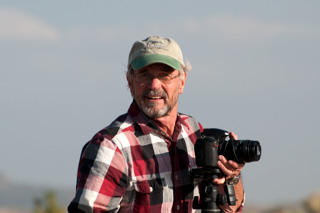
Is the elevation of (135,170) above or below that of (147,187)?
above

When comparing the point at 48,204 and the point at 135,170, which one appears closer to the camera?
the point at 135,170

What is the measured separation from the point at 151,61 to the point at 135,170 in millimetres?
769

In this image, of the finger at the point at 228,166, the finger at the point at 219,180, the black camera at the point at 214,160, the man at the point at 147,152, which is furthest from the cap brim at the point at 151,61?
the finger at the point at 219,180

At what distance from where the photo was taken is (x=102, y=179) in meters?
3.92

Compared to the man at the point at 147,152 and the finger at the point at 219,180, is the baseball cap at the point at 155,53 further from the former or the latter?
the finger at the point at 219,180

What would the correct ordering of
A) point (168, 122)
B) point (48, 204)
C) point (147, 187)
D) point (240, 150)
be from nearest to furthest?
point (147, 187) < point (240, 150) < point (168, 122) < point (48, 204)

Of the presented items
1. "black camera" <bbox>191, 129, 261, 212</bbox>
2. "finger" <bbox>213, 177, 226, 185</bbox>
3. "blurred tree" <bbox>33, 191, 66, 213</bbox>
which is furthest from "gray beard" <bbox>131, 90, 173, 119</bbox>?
"blurred tree" <bbox>33, 191, 66, 213</bbox>

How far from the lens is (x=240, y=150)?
13.6ft

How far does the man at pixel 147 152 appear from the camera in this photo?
155 inches

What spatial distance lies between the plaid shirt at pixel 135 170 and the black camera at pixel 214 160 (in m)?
0.11

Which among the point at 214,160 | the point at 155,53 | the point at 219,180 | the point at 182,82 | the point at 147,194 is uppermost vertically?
the point at 155,53

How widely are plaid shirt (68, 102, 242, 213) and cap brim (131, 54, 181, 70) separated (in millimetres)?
330

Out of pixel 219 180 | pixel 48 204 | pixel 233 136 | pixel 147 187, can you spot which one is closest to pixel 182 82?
pixel 233 136

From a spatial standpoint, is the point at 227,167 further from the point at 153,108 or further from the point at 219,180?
the point at 153,108
